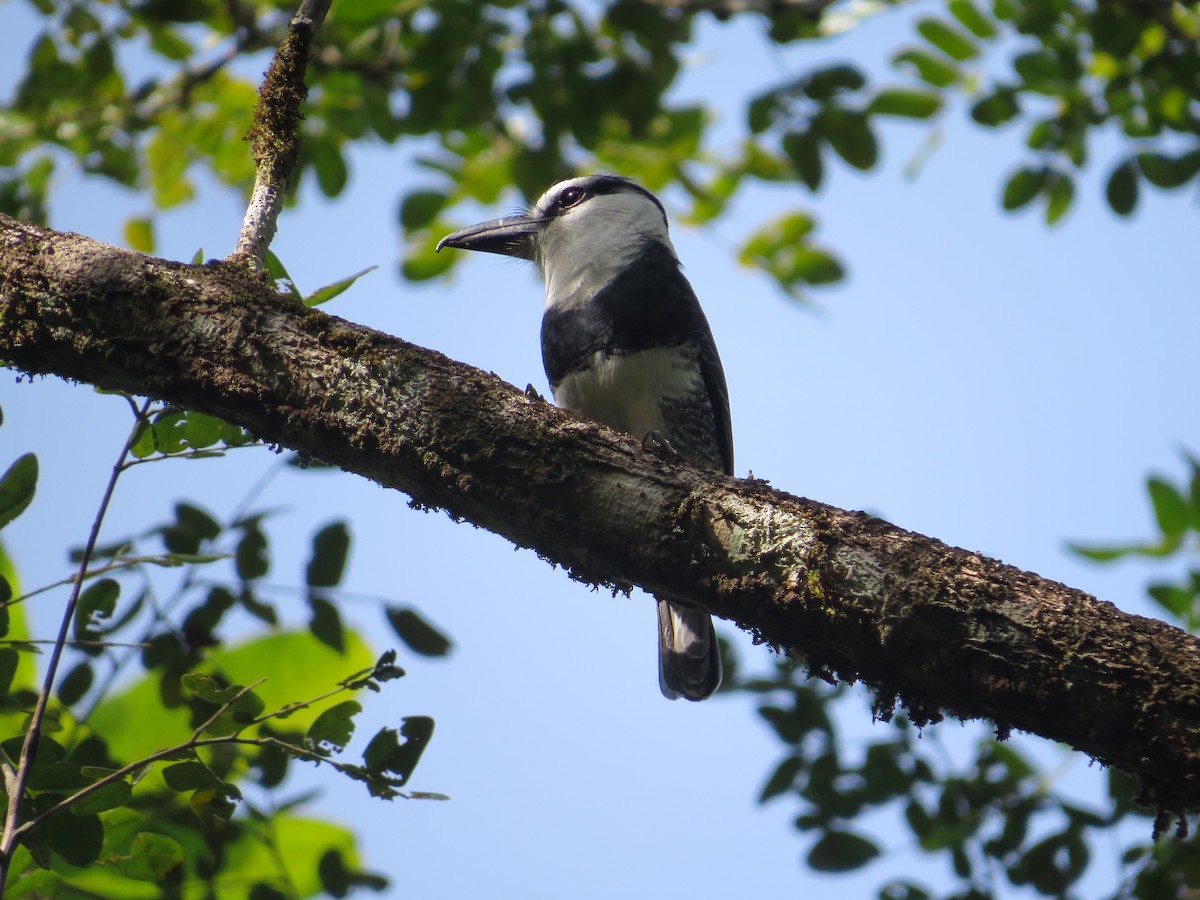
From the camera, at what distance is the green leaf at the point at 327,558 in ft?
8.76

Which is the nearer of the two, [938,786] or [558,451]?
[558,451]

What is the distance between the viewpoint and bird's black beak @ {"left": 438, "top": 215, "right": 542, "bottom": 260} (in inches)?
168

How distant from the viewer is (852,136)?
3812 millimetres

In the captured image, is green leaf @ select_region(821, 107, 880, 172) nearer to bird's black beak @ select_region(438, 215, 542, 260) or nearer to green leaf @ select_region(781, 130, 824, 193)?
green leaf @ select_region(781, 130, 824, 193)

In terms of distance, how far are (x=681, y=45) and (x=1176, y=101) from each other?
5.93 feet

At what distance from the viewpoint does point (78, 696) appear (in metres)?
2.41

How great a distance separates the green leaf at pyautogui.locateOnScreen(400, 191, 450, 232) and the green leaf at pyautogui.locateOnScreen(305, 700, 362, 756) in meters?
2.77

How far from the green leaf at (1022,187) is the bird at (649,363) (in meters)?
1.25

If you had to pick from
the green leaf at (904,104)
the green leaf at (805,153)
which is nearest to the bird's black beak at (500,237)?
the green leaf at (805,153)

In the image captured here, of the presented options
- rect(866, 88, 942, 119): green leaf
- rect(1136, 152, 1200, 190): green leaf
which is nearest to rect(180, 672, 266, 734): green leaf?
rect(866, 88, 942, 119): green leaf

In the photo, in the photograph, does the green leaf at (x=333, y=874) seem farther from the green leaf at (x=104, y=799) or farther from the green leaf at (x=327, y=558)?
the green leaf at (x=104, y=799)

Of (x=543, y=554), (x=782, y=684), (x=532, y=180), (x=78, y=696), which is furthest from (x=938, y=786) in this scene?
(x=532, y=180)

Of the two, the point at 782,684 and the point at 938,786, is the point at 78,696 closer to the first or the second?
the point at 782,684

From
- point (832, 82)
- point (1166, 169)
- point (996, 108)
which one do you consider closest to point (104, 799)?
point (832, 82)
